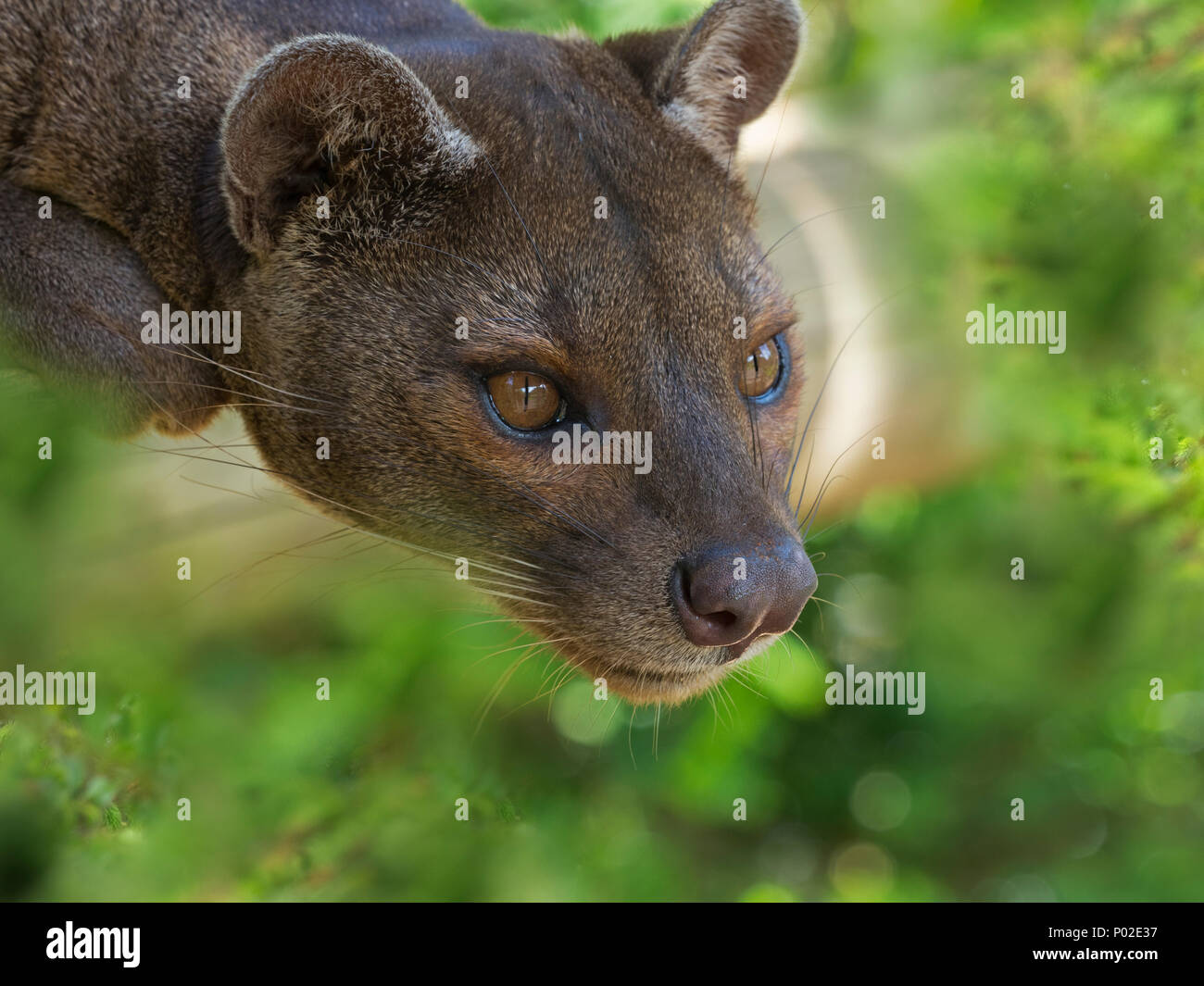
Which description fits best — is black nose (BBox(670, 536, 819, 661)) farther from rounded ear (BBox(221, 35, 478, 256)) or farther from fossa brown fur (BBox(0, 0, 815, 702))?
rounded ear (BBox(221, 35, 478, 256))

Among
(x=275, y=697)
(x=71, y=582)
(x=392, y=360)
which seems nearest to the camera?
(x=71, y=582)

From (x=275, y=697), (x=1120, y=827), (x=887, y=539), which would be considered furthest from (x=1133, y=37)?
(x=275, y=697)

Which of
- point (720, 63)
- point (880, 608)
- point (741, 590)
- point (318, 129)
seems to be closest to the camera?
point (741, 590)

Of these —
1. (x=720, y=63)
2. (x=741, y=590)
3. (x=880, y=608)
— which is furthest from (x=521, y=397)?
(x=880, y=608)

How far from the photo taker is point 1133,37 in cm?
498

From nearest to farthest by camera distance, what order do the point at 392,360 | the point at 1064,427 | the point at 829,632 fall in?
the point at 392,360 → the point at 1064,427 → the point at 829,632

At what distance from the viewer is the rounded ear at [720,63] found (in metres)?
3.38

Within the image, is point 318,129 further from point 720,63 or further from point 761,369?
point 761,369

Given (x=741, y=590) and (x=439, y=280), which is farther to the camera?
(x=439, y=280)

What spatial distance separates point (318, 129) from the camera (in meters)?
2.94

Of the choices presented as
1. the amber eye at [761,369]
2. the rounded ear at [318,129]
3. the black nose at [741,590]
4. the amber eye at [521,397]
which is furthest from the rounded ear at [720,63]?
the black nose at [741,590]

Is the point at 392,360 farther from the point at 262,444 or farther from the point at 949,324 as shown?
the point at 949,324

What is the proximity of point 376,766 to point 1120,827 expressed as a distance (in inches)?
140

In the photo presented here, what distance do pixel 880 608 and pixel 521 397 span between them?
3161 millimetres
